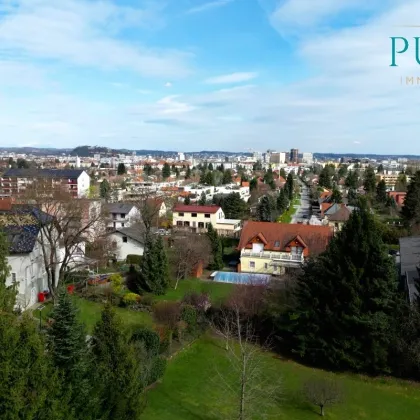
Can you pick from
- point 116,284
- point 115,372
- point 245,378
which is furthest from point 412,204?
point 115,372

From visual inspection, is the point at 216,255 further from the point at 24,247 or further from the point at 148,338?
the point at 148,338

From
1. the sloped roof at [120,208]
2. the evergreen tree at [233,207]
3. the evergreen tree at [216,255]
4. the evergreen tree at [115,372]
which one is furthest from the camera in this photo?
the evergreen tree at [233,207]

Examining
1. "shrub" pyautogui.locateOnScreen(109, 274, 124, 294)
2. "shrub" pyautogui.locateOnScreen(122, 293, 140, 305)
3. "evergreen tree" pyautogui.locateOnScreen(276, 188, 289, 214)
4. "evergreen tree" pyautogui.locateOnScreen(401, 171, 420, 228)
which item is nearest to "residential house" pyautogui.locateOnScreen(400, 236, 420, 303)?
"shrub" pyautogui.locateOnScreen(122, 293, 140, 305)

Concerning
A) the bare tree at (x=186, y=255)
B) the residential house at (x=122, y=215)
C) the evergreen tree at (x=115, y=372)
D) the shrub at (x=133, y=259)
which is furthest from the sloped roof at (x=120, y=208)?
the evergreen tree at (x=115, y=372)

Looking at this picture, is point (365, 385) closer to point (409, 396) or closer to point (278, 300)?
point (409, 396)

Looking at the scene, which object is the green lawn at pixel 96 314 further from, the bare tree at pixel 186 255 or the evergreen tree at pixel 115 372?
the evergreen tree at pixel 115 372

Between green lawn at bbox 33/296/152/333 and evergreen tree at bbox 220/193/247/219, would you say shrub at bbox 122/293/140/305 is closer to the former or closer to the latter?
green lawn at bbox 33/296/152/333

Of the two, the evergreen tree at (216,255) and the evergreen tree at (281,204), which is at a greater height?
the evergreen tree at (281,204)

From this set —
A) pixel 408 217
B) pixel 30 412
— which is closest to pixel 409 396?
pixel 30 412
